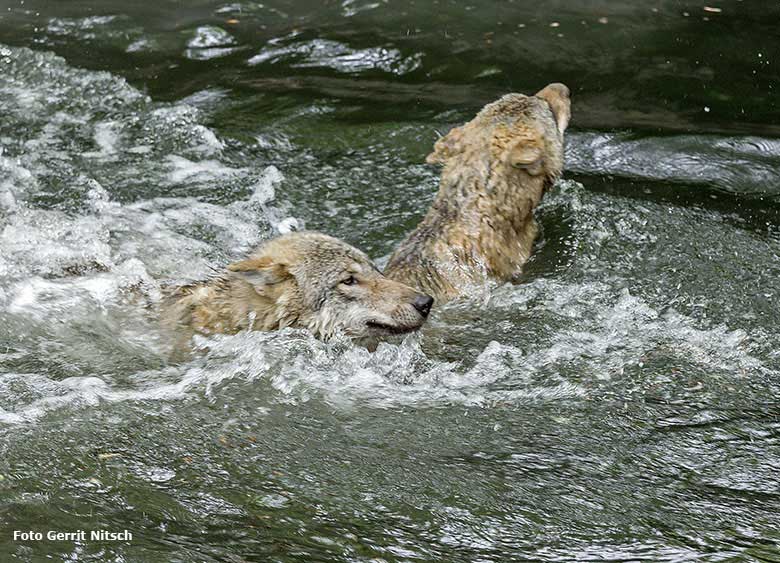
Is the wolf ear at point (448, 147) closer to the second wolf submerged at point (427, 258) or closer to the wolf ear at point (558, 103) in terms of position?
the second wolf submerged at point (427, 258)

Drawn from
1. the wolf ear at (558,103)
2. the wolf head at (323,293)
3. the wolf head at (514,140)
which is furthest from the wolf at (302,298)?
the wolf ear at (558,103)

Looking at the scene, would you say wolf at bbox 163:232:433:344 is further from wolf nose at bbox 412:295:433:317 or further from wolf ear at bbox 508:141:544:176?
wolf ear at bbox 508:141:544:176

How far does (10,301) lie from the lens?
7.16m

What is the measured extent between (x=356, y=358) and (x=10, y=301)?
2.58m

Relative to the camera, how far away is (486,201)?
7723 mm

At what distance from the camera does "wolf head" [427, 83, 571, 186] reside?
7777 millimetres

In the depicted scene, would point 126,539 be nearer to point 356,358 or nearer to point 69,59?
point 356,358

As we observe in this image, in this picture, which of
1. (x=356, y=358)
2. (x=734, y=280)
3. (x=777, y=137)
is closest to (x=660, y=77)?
(x=777, y=137)

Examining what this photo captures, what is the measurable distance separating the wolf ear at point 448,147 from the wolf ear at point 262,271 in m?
2.18

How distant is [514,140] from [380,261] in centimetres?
152

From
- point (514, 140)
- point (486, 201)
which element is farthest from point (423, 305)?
point (514, 140)

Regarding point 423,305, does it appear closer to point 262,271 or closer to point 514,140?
point 262,271

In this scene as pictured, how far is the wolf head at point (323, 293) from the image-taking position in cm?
→ 648

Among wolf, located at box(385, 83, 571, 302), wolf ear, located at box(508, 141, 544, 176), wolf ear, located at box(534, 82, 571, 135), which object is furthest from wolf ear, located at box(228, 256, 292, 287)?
wolf ear, located at box(534, 82, 571, 135)
